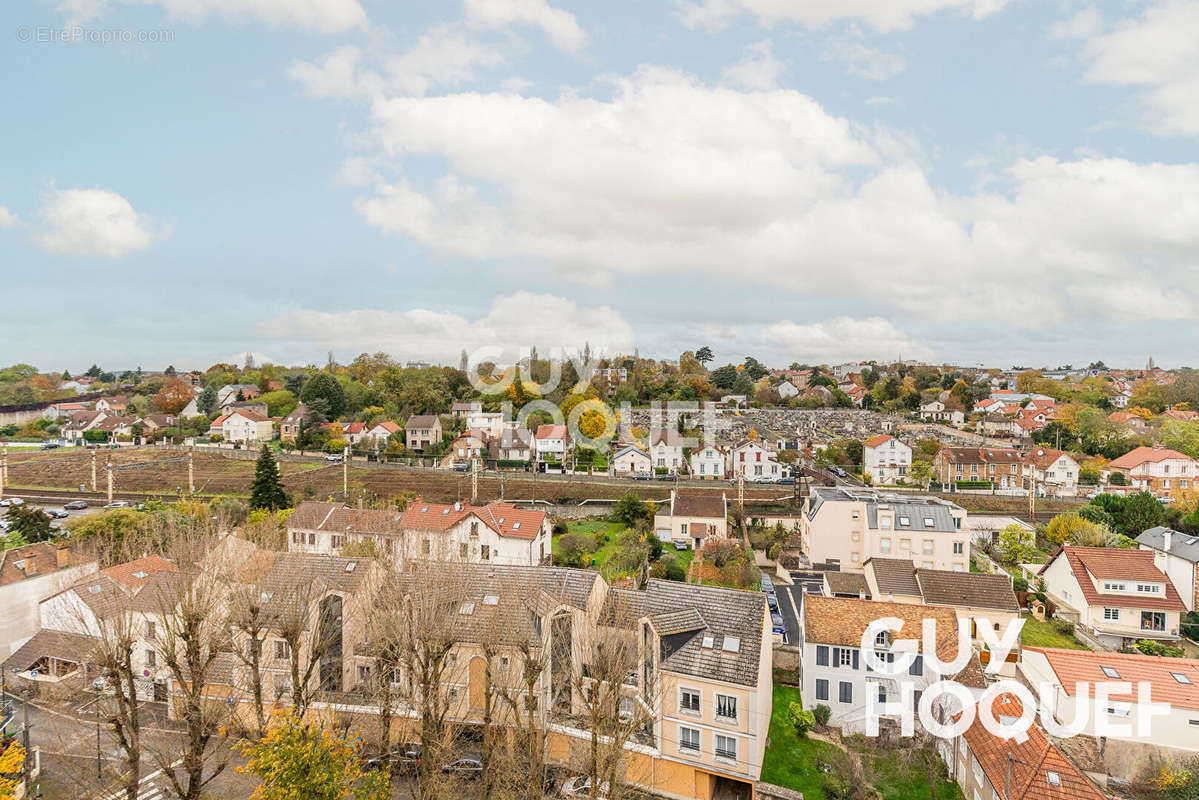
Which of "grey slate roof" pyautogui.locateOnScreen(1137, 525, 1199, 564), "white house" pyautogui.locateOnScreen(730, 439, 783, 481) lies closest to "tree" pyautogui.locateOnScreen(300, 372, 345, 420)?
"white house" pyautogui.locateOnScreen(730, 439, 783, 481)

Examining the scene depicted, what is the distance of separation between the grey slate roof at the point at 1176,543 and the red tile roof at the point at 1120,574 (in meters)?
2.44

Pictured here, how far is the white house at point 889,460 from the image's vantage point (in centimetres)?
5428

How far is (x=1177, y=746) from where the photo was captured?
1741cm

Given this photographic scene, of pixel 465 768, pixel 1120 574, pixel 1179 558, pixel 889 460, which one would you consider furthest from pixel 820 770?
pixel 889 460

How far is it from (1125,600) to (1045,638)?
167 inches

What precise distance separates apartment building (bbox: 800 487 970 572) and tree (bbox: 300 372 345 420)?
2344 inches

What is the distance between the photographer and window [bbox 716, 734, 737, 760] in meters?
16.4

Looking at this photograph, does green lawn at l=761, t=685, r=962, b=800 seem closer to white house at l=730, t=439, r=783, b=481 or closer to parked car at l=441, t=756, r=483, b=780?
parked car at l=441, t=756, r=483, b=780

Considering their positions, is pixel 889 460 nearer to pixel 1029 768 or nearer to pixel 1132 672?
pixel 1132 672

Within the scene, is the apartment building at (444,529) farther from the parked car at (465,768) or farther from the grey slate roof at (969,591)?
the grey slate roof at (969,591)

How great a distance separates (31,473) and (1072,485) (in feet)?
307

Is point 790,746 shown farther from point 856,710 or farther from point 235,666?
point 235,666

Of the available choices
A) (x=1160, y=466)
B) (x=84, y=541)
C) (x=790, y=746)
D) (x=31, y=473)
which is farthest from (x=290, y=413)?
(x=1160, y=466)

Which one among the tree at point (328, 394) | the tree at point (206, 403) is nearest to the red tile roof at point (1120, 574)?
the tree at point (328, 394)
